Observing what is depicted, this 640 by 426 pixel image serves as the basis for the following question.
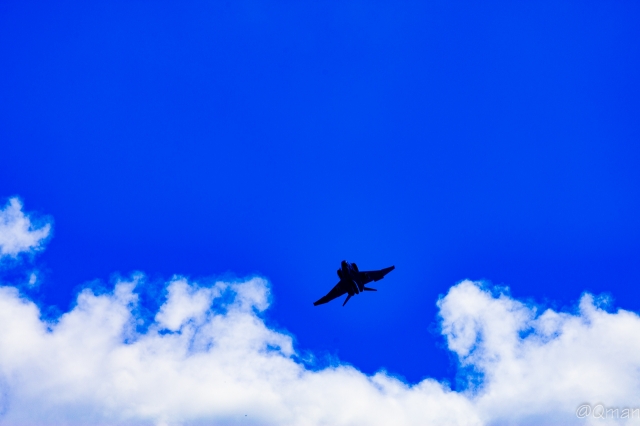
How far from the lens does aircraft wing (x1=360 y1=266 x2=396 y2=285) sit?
68250 millimetres

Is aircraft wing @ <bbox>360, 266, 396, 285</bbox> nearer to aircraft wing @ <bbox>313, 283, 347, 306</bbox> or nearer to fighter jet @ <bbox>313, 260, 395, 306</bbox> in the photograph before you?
fighter jet @ <bbox>313, 260, 395, 306</bbox>

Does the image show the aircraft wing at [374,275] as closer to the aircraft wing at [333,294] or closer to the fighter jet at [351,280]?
the fighter jet at [351,280]

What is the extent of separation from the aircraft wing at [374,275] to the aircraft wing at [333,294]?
13.6 feet

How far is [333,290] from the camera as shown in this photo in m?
70.3

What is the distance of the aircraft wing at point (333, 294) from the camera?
6956 centimetres

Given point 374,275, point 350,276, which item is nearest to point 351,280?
point 350,276

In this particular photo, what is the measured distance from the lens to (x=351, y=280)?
66.8 m

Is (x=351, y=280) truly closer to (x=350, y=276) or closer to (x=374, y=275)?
(x=350, y=276)

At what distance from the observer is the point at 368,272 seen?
6894 centimetres

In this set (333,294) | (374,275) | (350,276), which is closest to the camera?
(350,276)

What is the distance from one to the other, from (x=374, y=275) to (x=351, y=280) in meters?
5.07

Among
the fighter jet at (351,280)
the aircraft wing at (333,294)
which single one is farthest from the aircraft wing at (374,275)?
the aircraft wing at (333,294)

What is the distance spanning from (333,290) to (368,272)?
6969 millimetres

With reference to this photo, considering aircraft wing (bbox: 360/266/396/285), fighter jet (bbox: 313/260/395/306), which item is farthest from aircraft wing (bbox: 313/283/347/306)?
aircraft wing (bbox: 360/266/396/285)
